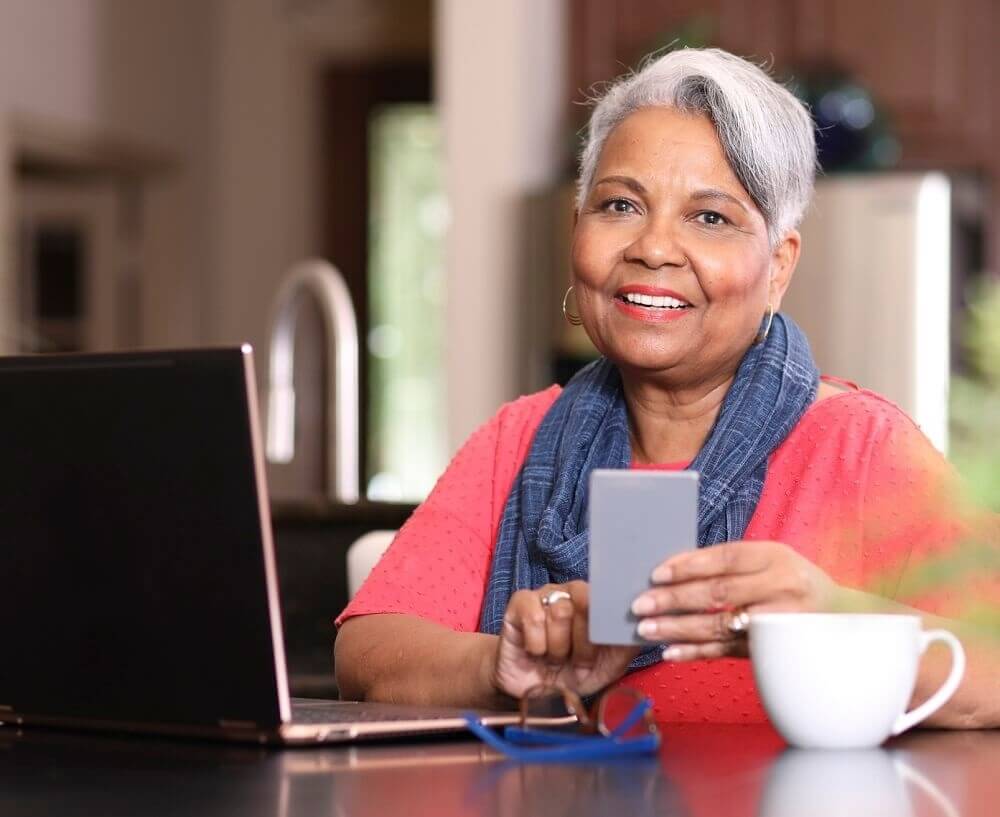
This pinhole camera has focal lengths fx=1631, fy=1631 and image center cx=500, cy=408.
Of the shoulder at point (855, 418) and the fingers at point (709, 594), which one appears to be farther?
the shoulder at point (855, 418)

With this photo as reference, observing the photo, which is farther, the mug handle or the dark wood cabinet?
the dark wood cabinet

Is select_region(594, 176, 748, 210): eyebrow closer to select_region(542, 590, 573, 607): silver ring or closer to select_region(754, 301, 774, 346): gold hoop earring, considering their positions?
select_region(754, 301, 774, 346): gold hoop earring

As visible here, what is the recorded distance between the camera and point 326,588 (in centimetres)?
231

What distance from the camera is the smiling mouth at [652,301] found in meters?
1.62

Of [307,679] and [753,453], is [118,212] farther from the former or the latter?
[753,453]

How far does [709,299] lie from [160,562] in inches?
29.0

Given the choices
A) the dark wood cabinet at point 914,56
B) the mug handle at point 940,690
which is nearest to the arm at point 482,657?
the mug handle at point 940,690

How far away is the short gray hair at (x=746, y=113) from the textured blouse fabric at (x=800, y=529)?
21 centimetres

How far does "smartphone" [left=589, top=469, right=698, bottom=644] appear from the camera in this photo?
1.08 meters

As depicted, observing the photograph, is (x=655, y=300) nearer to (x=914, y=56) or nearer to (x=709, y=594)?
(x=709, y=594)

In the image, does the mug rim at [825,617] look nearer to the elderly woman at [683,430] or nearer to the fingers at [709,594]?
the fingers at [709,594]

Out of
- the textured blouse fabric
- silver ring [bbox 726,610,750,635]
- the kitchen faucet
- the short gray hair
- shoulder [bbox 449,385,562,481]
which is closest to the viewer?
silver ring [bbox 726,610,750,635]

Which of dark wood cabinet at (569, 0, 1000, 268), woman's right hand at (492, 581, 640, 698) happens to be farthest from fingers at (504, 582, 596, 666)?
dark wood cabinet at (569, 0, 1000, 268)

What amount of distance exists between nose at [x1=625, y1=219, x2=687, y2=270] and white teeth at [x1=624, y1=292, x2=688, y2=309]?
0.10ft
